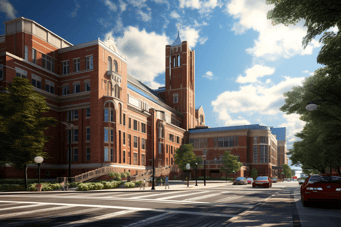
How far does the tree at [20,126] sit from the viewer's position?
101 feet

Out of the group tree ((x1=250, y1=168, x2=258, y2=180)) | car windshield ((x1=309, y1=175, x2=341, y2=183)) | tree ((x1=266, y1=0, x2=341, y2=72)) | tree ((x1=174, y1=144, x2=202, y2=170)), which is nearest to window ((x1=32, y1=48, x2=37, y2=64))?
tree ((x1=174, y1=144, x2=202, y2=170))

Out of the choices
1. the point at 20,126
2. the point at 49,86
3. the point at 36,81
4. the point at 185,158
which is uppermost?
the point at 36,81

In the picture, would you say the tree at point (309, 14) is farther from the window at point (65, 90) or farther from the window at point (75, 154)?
the window at point (65, 90)

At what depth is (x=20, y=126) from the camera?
3147cm

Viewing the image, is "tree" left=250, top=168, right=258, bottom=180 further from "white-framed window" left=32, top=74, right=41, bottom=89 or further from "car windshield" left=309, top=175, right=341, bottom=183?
"car windshield" left=309, top=175, right=341, bottom=183

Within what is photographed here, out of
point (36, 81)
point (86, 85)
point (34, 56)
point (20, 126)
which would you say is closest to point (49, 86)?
point (36, 81)

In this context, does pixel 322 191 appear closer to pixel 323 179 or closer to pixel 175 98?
pixel 323 179

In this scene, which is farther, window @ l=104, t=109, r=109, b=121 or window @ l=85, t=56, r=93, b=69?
window @ l=85, t=56, r=93, b=69

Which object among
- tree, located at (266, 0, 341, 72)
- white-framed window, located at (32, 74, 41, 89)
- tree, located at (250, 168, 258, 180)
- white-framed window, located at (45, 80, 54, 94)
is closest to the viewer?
tree, located at (266, 0, 341, 72)

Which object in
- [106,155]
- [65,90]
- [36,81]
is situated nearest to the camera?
[36,81]

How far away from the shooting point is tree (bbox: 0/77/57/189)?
30656mm

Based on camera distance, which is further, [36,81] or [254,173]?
[254,173]

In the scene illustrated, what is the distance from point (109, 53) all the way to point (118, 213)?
43.9 m

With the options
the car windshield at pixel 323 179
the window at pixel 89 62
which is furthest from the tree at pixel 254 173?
the car windshield at pixel 323 179
